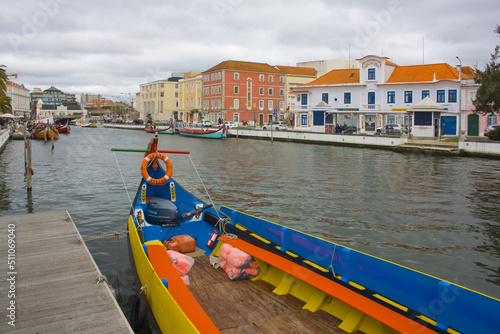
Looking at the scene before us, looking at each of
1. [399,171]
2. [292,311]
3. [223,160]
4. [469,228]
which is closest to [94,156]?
[223,160]

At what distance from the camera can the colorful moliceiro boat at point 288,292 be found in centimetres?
519

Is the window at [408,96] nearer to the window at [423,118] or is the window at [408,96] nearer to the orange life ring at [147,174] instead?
the window at [423,118]

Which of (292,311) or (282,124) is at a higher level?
(282,124)

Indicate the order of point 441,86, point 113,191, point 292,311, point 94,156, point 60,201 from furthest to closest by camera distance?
point 441,86 < point 94,156 < point 113,191 < point 60,201 < point 292,311

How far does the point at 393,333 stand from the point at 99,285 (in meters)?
4.31

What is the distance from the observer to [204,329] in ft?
16.6

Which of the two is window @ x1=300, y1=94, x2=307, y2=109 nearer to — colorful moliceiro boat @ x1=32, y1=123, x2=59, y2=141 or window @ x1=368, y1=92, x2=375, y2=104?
window @ x1=368, y1=92, x2=375, y2=104

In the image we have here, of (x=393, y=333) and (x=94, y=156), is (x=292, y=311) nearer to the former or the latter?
(x=393, y=333)

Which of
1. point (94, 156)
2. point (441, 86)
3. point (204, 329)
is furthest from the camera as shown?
point (441, 86)

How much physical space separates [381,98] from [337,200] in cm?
3770

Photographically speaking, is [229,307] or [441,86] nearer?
[229,307]

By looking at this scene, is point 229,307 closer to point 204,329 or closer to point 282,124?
point 204,329

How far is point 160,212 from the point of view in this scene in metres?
9.96

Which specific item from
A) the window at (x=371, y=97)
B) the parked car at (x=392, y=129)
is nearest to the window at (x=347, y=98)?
the window at (x=371, y=97)
